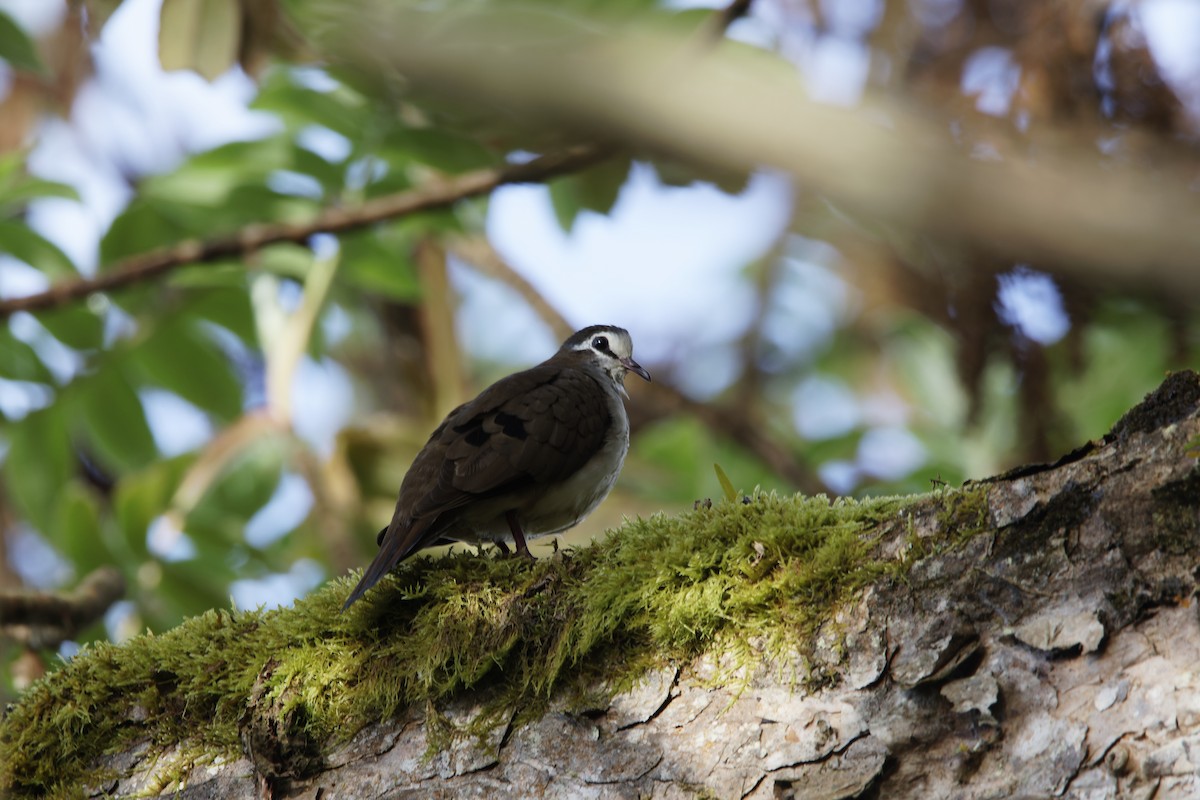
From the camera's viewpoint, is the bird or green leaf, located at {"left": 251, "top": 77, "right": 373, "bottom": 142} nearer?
the bird

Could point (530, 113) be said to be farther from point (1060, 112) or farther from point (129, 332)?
point (129, 332)

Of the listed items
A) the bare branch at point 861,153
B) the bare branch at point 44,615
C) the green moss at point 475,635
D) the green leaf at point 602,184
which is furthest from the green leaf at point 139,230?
the bare branch at point 861,153

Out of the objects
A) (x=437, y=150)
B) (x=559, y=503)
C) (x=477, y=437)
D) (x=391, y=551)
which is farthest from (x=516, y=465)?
(x=437, y=150)

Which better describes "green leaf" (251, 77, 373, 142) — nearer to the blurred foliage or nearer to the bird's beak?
the blurred foliage

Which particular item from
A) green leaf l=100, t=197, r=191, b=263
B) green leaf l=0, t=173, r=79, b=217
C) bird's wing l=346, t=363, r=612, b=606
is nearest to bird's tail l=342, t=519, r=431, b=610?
bird's wing l=346, t=363, r=612, b=606

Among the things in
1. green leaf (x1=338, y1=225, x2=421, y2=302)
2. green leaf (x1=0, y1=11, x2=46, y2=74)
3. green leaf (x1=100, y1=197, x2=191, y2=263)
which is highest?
green leaf (x1=0, y1=11, x2=46, y2=74)

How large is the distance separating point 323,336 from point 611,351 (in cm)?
220

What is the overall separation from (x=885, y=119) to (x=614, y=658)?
1872 mm

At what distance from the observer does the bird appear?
415 cm

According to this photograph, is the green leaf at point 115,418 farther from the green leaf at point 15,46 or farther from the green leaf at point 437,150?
the green leaf at point 437,150

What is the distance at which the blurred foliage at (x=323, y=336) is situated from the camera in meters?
3.09

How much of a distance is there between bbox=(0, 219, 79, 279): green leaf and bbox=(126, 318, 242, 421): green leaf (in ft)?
1.92

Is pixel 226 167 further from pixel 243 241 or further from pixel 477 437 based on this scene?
pixel 477 437

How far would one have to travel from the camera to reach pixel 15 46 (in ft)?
16.5
